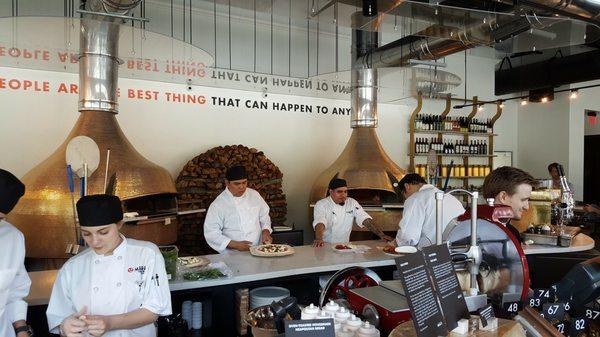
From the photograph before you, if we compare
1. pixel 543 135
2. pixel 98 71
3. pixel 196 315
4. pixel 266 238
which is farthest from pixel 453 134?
pixel 196 315

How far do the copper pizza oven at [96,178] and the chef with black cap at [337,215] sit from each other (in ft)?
5.42

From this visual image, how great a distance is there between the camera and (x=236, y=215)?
4113mm

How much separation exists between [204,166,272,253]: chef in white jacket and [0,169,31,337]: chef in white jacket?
193 cm

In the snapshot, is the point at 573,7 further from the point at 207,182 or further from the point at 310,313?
the point at 207,182

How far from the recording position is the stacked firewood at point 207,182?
18.3 ft

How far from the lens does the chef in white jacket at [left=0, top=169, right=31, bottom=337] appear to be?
1.94 metres

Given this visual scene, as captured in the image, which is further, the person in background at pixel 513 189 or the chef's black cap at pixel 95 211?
the person in background at pixel 513 189

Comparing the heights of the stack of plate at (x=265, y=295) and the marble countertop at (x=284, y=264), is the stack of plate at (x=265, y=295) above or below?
below

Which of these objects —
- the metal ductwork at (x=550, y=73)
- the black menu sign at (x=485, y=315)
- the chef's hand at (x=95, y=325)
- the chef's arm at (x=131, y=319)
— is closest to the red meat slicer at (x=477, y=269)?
the black menu sign at (x=485, y=315)

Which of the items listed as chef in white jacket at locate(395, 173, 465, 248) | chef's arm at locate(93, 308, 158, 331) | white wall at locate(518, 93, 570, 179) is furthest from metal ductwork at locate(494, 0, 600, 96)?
chef's arm at locate(93, 308, 158, 331)

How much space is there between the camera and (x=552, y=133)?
355 inches

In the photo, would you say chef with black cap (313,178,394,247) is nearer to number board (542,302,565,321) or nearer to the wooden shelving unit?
number board (542,302,565,321)

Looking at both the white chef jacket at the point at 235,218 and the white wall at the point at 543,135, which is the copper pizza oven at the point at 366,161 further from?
the white wall at the point at 543,135

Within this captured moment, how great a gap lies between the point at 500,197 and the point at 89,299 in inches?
87.2
